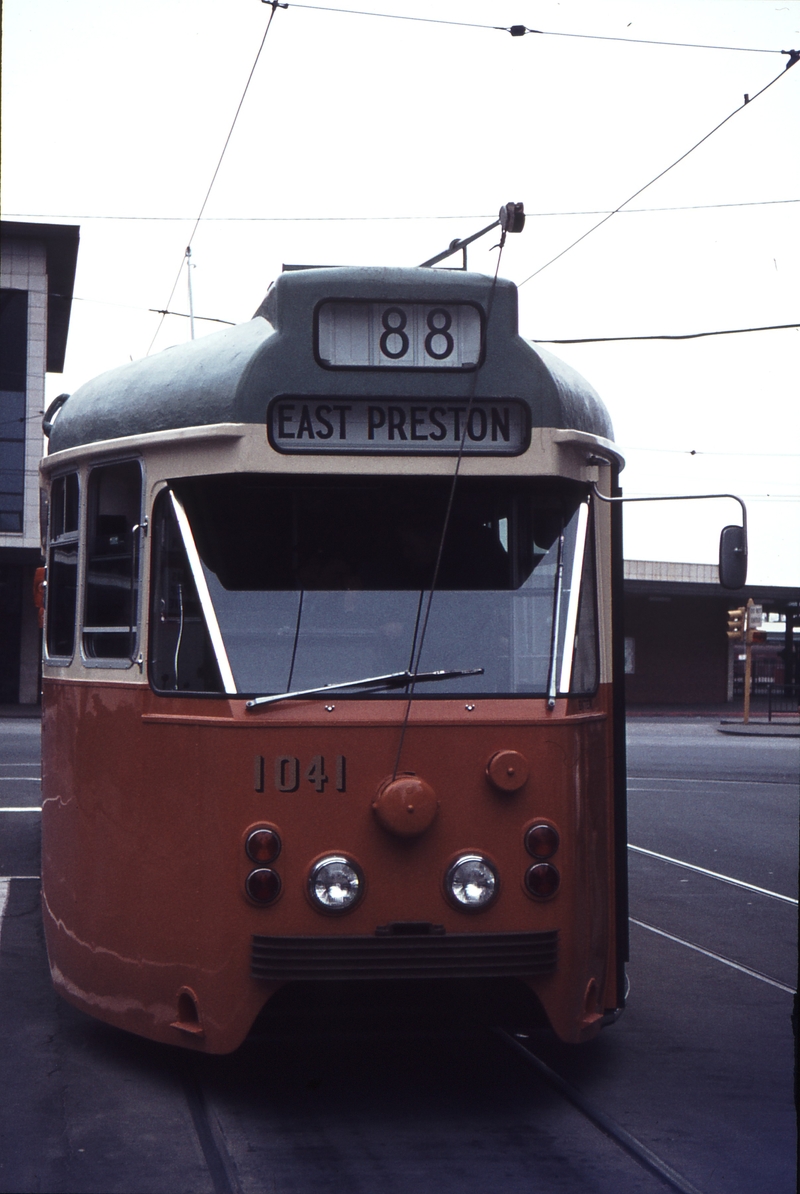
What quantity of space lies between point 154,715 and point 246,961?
0.93m

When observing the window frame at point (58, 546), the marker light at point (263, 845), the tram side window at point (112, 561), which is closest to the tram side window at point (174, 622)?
the tram side window at point (112, 561)

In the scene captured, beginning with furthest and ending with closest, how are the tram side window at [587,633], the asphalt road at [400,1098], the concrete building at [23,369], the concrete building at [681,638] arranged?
the concrete building at [681,638], the concrete building at [23,369], the tram side window at [587,633], the asphalt road at [400,1098]

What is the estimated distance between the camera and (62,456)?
5.95 m

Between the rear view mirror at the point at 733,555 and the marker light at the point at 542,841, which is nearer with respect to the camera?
the marker light at the point at 542,841

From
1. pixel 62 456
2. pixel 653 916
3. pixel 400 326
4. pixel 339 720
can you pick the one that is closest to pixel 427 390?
pixel 400 326

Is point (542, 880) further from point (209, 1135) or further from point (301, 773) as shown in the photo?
point (209, 1135)

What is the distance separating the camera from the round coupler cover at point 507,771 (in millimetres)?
4863

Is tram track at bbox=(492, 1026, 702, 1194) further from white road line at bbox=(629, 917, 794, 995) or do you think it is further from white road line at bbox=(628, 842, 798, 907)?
white road line at bbox=(628, 842, 798, 907)

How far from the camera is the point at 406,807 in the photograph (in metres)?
4.76

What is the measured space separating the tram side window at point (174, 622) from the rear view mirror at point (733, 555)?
6.27ft

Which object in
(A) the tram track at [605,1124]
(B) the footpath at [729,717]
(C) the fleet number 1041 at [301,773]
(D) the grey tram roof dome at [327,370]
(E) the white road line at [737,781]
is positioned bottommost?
(B) the footpath at [729,717]

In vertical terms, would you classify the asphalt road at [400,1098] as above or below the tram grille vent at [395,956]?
below

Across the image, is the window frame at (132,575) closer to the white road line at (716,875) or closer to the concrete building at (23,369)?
the white road line at (716,875)

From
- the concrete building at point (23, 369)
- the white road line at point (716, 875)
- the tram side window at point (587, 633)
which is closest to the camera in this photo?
the tram side window at point (587, 633)
